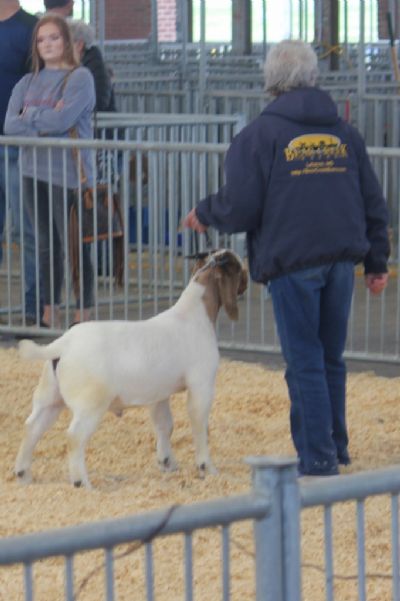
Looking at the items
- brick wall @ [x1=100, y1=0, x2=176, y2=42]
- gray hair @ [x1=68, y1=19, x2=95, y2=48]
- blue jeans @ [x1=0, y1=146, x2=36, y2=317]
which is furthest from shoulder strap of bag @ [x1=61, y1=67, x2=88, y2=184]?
brick wall @ [x1=100, y1=0, x2=176, y2=42]

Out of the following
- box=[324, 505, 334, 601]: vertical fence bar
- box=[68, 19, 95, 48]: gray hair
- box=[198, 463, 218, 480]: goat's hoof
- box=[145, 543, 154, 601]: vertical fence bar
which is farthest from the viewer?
box=[68, 19, 95, 48]: gray hair

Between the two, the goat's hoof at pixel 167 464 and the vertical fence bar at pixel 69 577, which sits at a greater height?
the vertical fence bar at pixel 69 577

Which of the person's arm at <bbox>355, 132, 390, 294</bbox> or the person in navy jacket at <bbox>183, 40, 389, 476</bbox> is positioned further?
the person's arm at <bbox>355, 132, 390, 294</bbox>

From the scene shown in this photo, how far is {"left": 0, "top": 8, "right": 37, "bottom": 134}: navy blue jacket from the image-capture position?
9883 millimetres

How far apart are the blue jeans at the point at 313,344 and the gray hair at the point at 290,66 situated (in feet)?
2.52

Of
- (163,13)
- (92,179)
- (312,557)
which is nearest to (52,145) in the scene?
(92,179)

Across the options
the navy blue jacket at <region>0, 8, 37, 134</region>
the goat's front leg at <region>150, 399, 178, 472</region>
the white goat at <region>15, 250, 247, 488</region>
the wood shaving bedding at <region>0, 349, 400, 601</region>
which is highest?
the navy blue jacket at <region>0, 8, 37, 134</region>

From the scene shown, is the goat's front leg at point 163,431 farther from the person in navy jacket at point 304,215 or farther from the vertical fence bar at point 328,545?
the vertical fence bar at point 328,545

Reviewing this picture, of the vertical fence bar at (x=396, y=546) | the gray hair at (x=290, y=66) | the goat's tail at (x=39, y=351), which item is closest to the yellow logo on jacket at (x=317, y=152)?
the gray hair at (x=290, y=66)

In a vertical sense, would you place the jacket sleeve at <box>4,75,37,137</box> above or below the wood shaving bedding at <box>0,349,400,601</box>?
above

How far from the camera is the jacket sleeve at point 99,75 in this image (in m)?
10.8

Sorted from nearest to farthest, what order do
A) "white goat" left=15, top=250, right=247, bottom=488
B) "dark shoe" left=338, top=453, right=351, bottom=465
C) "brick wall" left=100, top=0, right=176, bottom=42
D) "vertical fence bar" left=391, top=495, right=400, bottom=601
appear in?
1. "vertical fence bar" left=391, top=495, right=400, bottom=601
2. "white goat" left=15, top=250, right=247, bottom=488
3. "dark shoe" left=338, top=453, right=351, bottom=465
4. "brick wall" left=100, top=0, right=176, bottom=42

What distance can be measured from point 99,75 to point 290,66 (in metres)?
4.90

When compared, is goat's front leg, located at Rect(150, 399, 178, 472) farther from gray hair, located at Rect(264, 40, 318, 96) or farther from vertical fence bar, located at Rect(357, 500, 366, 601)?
vertical fence bar, located at Rect(357, 500, 366, 601)
